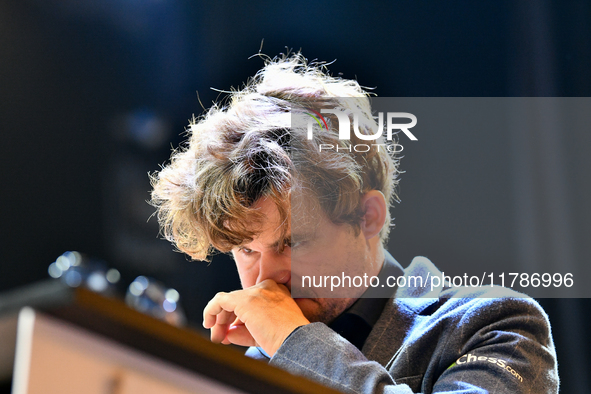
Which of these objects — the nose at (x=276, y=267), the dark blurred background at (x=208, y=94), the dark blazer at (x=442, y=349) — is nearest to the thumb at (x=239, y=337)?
the nose at (x=276, y=267)

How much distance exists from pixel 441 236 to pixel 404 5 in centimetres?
100

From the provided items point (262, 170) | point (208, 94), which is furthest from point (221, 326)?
point (208, 94)

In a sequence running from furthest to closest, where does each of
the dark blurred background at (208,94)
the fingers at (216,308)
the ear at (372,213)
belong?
the dark blurred background at (208,94), the ear at (372,213), the fingers at (216,308)

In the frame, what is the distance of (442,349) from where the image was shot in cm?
100

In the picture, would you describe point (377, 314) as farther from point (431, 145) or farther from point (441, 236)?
point (431, 145)

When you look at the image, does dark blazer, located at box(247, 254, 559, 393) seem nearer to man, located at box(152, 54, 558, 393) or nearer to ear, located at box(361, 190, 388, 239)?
man, located at box(152, 54, 558, 393)

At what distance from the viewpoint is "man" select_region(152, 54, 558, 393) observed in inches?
37.1

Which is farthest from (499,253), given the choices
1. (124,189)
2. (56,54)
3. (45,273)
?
(56,54)

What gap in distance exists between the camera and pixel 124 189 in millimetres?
2473

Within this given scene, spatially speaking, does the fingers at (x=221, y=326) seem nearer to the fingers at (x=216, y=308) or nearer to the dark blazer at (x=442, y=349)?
the fingers at (x=216, y=308)

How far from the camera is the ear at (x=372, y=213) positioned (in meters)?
1.26

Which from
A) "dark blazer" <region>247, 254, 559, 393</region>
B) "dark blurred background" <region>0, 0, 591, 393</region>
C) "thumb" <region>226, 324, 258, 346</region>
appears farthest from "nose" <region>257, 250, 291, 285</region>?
"dark blurred background" <region>0, 0, 591, 393</region>

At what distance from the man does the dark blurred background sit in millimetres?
493

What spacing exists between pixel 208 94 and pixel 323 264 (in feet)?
4.63
